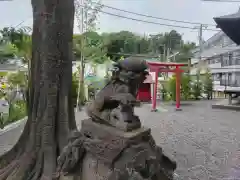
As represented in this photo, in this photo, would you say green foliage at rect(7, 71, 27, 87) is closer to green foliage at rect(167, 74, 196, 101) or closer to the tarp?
the tarp

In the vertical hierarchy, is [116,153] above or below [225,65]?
below

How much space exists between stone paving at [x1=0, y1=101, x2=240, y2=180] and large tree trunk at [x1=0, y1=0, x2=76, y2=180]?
1497 mm

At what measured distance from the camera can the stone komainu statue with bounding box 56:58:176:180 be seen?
153cm

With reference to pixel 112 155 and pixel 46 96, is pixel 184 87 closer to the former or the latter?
pixel 46 96

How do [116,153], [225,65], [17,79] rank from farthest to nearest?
[225,65] < [17,79] < [116,153]

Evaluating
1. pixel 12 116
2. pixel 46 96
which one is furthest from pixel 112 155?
pixel 12 116

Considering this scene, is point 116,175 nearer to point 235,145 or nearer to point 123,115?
point 123,115

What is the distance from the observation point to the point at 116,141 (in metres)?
1.55

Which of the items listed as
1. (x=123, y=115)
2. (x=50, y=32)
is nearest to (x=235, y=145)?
(x=123, y=115)

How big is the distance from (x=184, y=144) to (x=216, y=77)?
1782 cm

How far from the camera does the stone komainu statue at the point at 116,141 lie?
1.53 metres

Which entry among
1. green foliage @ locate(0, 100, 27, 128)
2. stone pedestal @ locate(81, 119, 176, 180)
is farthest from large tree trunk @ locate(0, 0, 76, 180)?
green foliage @ locate(0, 100, 27, 128)

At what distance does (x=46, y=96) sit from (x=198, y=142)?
3.12 meters

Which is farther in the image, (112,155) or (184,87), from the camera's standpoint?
(184,87)
